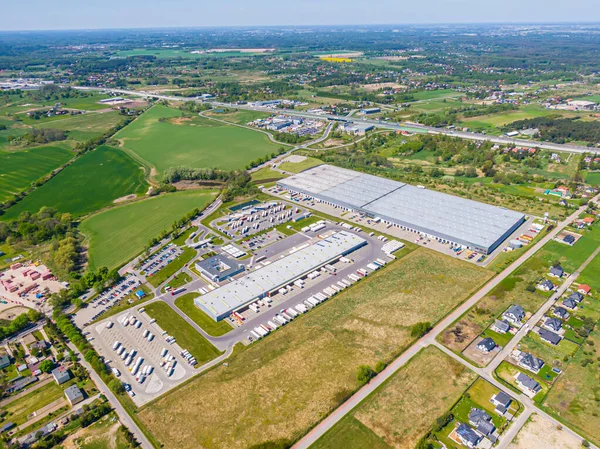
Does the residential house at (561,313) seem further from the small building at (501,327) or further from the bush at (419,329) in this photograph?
the bush at (419,329)

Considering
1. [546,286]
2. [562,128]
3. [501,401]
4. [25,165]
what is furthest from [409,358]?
[562,128]

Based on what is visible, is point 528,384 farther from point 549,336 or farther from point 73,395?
point 73,395

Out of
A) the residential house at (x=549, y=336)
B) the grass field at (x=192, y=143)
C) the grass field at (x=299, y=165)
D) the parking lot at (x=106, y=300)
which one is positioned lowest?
the residential house at (x=549, y=336)

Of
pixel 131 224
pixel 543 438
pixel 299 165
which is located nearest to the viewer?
pixel 543 438

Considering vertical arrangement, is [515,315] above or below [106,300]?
below

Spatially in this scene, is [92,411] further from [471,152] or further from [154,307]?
[471,152]

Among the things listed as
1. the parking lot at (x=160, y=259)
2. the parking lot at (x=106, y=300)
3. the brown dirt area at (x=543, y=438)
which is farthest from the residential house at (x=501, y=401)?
the parking lot at (x=160, y=259)
